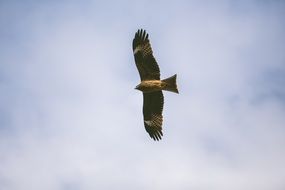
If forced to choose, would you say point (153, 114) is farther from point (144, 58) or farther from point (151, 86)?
point (144, 58)

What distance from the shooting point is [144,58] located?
13.9 m

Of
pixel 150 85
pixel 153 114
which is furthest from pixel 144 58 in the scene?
pixel 153 114

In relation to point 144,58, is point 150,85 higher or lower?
lower

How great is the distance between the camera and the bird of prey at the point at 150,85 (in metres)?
13.7

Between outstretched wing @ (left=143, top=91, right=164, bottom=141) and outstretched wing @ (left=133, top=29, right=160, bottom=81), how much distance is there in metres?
0.83

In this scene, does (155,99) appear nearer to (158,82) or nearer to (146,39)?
(158,82)

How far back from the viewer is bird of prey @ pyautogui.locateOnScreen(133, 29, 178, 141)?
13.7 meters

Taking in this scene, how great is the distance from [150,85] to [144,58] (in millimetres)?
889

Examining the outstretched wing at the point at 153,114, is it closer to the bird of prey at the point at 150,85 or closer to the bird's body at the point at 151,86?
the bird of prey at the point at 150,85

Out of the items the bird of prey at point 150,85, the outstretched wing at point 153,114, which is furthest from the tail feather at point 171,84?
the outstretched wing at point 153,114

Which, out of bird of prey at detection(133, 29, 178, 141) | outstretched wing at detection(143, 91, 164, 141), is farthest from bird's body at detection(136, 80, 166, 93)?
outstretched wing at detection(143, 91, 164, 141)

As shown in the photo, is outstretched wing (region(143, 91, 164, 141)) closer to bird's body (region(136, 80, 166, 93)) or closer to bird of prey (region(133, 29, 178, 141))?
bird of prey (region(133, 29, 178, 141))

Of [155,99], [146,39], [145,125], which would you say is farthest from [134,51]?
[145,125]

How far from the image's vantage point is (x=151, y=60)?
540 inches
